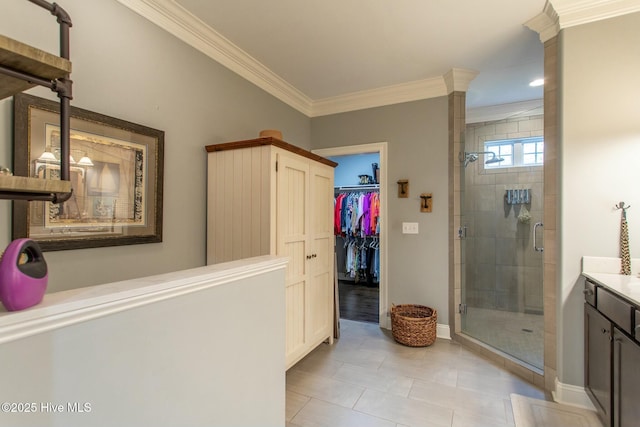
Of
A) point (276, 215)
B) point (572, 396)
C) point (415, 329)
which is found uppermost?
point (276, 215)

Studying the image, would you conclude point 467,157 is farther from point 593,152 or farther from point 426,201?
point 593,152

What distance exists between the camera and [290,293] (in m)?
2.35

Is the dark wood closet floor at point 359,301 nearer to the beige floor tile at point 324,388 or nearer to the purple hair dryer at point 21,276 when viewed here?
the beige floor tile at point 324,388

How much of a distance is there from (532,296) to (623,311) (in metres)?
1.74

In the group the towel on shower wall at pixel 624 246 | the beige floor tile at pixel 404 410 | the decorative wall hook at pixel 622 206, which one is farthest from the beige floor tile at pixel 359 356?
the decorative wall hook at pixel 622 206

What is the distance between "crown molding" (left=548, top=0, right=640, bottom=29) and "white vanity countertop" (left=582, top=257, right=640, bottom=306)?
1599mm

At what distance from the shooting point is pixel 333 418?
74.3 inches

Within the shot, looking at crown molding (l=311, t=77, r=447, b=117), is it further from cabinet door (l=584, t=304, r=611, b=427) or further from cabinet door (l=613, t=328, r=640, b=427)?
cabinet door (l=613, t=328, r=640, b=427)

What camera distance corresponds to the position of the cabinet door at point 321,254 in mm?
2648

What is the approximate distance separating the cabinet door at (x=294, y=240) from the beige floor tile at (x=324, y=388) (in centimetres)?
16

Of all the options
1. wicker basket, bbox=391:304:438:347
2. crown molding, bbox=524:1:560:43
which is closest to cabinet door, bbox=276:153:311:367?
wicker basket, bbox=391:304:438:347

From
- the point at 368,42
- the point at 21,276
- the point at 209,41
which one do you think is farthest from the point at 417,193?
the point at 21,276

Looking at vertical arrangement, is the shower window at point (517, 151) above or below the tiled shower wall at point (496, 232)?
above

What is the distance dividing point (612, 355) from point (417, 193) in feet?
6.63
